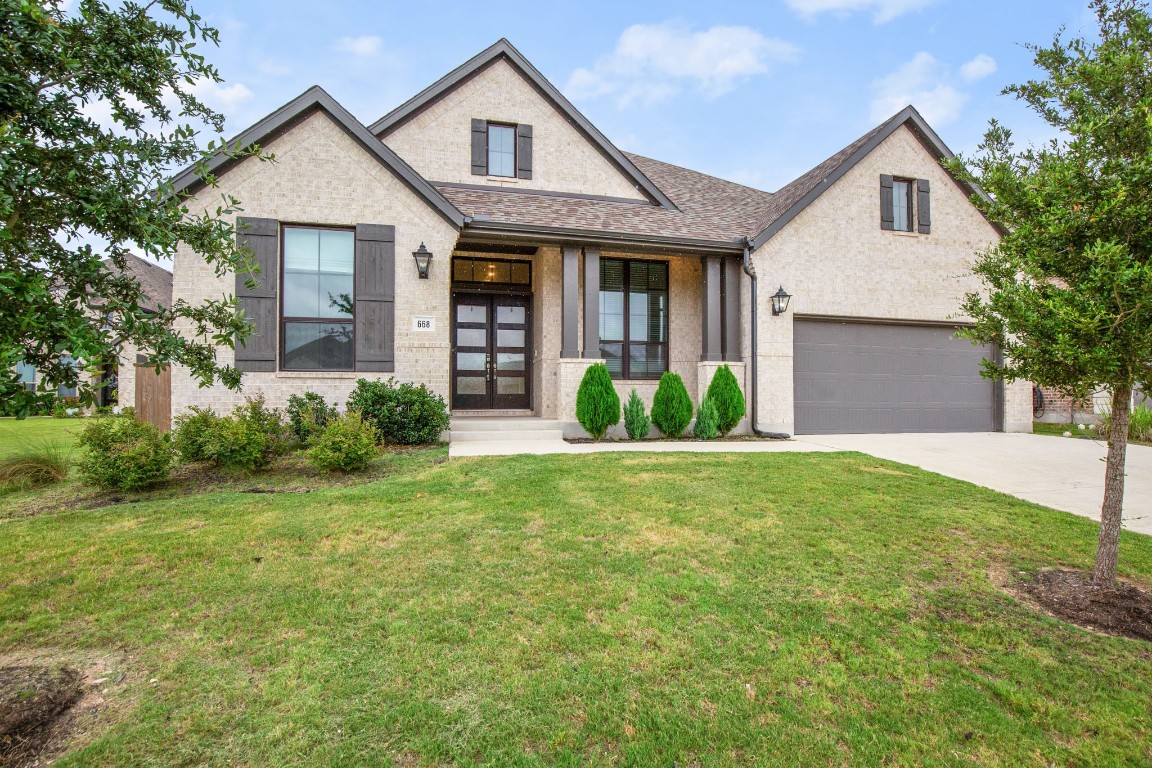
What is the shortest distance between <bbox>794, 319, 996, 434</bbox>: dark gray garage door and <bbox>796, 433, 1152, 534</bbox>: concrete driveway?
554 mm

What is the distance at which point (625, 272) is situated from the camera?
1056 centimetres

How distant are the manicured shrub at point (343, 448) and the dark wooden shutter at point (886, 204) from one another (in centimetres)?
1050

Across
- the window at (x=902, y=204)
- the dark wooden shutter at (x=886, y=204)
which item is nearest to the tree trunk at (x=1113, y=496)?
the dark wooden shutter at (x=886, y=204)

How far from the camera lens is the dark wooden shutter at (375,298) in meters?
8.40

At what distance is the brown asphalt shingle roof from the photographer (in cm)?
945

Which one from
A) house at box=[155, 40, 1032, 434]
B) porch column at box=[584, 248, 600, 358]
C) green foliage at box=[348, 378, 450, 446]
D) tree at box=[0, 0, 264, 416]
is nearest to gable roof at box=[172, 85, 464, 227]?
house at box=[155, 40, 1032, 434]

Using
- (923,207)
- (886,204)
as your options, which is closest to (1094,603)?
(886,204)

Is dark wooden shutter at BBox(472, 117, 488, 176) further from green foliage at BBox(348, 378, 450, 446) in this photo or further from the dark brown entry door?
green foliage at BBox(348, 378, 450, 446)

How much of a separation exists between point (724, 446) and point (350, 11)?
13863 millimetres

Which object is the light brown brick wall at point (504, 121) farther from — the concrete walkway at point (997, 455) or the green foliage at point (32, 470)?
the green foliage at point (32, 470)

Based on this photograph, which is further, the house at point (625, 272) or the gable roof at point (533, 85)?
the gable roof at point (533, 85)

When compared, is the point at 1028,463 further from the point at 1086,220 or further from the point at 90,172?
the point at 90,172

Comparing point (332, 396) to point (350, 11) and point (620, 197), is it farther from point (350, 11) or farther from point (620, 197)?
point (350, 11)

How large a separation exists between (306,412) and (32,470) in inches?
113
